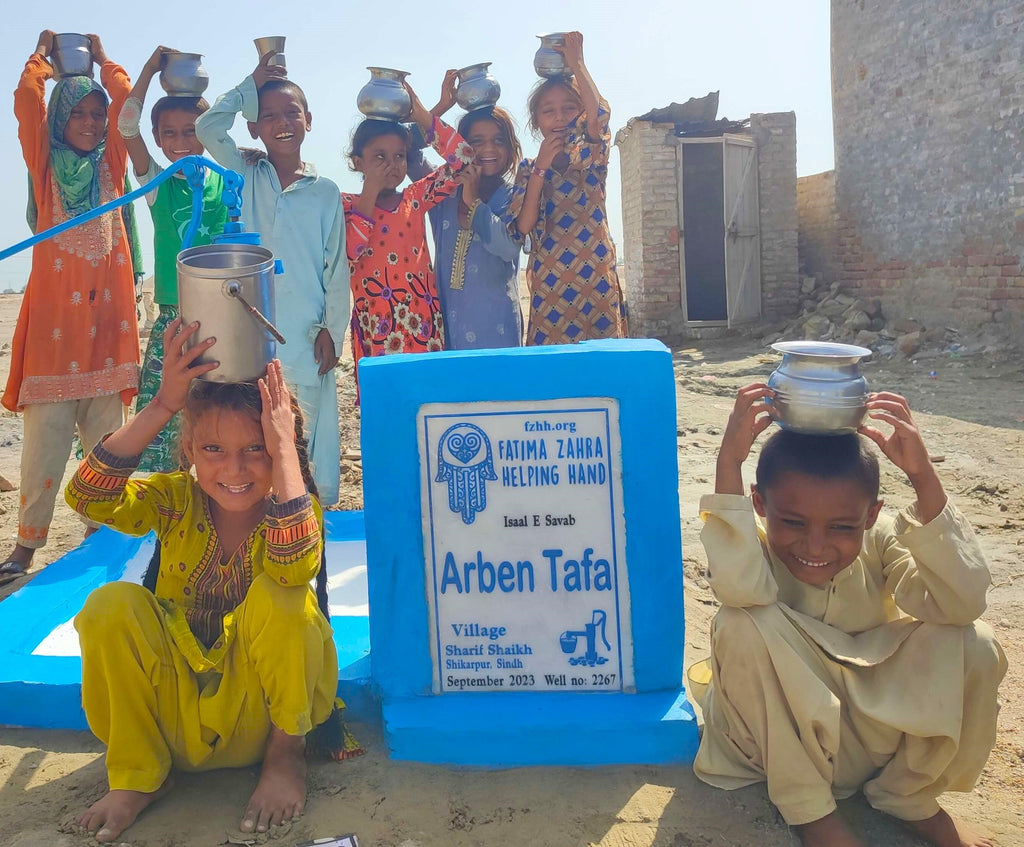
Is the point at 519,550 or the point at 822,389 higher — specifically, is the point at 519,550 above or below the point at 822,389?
below

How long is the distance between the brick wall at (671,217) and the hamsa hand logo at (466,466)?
31.1ft

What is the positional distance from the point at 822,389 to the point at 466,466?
0.85m

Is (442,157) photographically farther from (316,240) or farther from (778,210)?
(778,210)

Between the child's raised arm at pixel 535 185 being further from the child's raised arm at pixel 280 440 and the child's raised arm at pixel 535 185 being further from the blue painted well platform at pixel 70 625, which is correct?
the child's raised arm at pixel 280 440

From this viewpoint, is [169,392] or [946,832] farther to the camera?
[169,392]

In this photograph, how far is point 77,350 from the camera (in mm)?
3740

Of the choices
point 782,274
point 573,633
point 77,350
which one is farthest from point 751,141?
point 573,633

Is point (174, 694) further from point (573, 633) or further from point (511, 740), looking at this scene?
point (573, 633)

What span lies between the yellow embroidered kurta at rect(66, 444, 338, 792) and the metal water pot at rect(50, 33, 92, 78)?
2.45 meters

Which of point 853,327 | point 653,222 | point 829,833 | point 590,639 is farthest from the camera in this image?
point 653,222

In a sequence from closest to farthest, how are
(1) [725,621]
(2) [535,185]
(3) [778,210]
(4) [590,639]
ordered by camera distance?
(1) [725,621], (4) [590,639], (2) [535,185], (3) [778,210]

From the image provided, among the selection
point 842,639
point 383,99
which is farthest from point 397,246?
point 842,639

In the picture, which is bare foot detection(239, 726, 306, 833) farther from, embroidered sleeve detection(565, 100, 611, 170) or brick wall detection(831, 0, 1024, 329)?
brick wall detection(831, 0, 1024, 329)

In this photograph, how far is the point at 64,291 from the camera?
3.71 m
